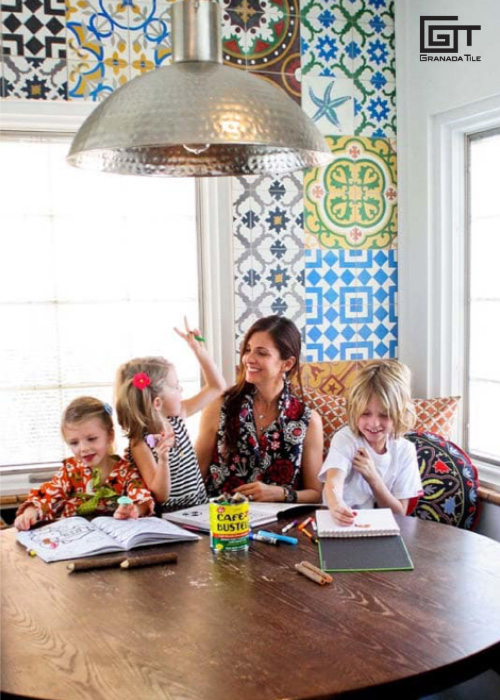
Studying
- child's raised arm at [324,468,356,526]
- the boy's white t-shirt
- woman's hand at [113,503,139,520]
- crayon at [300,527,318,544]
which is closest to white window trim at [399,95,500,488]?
the boy's white t-shirt

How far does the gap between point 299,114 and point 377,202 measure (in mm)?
2014

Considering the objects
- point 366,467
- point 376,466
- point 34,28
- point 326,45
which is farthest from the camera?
point 326,45

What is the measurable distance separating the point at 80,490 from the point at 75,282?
1107 millimetres

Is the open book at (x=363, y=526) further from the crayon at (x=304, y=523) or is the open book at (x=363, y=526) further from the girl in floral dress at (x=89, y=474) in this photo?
the girl in floral dress at (x=89, y=474)

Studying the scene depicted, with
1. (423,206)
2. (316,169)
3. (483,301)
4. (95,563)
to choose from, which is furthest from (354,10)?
(95,563)

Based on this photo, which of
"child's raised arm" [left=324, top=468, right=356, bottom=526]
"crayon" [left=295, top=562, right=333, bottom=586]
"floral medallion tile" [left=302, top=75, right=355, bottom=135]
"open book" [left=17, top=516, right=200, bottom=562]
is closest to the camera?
"crayon" [left=295, top=562, right=333, bottom=586]

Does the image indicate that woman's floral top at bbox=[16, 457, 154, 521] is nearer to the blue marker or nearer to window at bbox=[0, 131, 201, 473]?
the blue marker

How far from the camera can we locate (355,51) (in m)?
3.52

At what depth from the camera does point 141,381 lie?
2.56 m

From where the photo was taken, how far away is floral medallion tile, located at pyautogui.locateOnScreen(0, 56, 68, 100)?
309cm

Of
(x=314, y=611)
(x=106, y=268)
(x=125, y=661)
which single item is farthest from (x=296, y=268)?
(x=125, y=661)

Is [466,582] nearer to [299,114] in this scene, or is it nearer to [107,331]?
[299,114]

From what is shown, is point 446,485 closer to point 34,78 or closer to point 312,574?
point 312,574

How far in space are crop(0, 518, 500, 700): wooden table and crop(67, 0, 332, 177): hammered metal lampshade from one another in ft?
3.16
